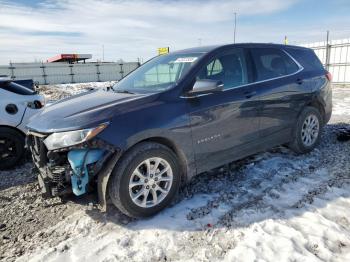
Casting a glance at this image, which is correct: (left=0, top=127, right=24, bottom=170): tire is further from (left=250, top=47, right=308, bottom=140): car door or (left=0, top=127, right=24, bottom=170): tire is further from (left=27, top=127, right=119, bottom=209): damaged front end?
(left=250, top=47, right=308, bottom=140): car door

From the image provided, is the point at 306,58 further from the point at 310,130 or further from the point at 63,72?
the point at 63,72

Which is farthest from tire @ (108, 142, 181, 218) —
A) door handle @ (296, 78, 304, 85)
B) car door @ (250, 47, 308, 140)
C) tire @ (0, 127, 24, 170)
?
tire @ (0, 127, 24, 170)

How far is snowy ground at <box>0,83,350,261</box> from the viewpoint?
2.83 metres

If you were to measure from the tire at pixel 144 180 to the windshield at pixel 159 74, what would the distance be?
81 centimetres

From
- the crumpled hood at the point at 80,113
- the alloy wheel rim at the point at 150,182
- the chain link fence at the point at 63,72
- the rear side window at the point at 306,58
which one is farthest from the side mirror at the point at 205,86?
the chain link fence at the point at 63,72

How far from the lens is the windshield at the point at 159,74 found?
3.80 metres

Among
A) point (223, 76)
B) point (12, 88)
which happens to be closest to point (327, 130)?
point (223, 76)

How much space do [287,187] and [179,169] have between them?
4.90ft

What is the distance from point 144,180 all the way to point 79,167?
0.70 m

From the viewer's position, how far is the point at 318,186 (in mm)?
3996

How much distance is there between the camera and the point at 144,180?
3.34 metres

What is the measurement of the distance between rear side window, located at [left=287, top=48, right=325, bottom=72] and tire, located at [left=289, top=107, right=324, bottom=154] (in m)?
0.73

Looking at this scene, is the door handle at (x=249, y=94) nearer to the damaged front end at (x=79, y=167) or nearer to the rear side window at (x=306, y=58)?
the rear side window at (x=306, y=58)

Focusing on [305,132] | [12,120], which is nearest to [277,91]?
[305,132]
